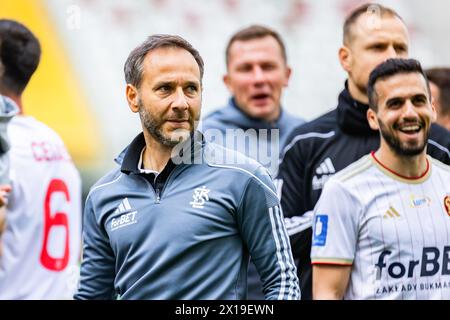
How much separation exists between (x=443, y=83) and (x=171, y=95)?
9.87 ft

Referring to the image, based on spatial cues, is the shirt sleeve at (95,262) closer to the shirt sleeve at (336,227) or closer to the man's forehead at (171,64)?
the man's forehead at (171,64)

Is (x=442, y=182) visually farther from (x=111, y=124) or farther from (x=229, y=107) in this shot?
(x=111, y=124)

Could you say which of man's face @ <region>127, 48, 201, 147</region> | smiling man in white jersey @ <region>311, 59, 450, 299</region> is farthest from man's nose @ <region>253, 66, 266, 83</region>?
man's face @ <region>127, 48, 201, 147</region>

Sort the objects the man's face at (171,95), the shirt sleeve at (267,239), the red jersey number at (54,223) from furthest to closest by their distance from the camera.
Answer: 1. the red jersey number at (54,223)
2. the man's face at (171,95)
3. the shirt sleeve at (267,239)

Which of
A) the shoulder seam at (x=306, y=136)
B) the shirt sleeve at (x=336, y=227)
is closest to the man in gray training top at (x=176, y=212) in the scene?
the shirt sleeve at (x=336, y=227)

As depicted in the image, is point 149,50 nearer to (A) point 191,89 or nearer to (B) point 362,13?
(A) point 191,89

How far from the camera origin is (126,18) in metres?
8.59

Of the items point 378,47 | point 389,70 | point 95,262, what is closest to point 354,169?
point 389,70

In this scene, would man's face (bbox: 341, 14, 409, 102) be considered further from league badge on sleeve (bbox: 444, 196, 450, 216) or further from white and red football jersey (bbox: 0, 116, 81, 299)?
white and red football jersey (bbox: 0, 116, 81, 299)

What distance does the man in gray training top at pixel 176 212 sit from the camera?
11.5 ft

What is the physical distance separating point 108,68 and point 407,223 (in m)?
4.73

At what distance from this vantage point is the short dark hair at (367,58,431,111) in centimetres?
437

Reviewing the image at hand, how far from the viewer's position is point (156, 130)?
3676 millimetres
